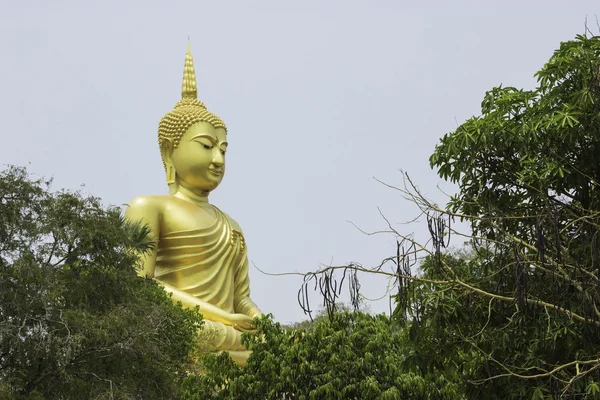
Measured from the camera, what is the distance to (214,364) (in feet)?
47.6

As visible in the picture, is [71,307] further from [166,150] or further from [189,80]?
[189,80]

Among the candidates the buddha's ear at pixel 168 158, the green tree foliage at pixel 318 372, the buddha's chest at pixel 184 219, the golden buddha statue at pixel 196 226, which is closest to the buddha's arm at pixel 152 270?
the golden buddha statue at pixel 196 226

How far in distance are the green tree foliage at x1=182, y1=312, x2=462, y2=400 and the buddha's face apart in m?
5.61

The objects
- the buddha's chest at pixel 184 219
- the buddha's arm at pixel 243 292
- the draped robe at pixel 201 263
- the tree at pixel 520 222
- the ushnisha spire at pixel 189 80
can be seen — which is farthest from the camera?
the ushnisha spire at pixel 189 80

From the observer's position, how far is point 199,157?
1978 cm

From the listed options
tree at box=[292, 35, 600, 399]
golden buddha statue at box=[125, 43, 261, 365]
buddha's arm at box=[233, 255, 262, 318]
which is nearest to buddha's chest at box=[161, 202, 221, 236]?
golden buddha statue at box=[125, 43, 261, 365]

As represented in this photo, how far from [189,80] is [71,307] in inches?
368

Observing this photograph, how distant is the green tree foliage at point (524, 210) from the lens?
9719 mm

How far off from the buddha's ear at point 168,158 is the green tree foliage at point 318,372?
602cm

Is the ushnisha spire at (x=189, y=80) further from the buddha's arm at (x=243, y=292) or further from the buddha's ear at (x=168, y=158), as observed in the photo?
the buddha's arm at (x=243, y=292)

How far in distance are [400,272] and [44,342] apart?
15.8 ft

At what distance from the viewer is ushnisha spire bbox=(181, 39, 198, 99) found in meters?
20.9

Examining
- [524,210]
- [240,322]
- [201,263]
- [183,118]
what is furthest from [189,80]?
[524,210]

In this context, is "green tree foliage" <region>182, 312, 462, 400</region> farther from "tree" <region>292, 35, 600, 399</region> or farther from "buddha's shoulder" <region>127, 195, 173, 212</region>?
"buddha's shoulder" <region>127, 195, 173, 212</region>
